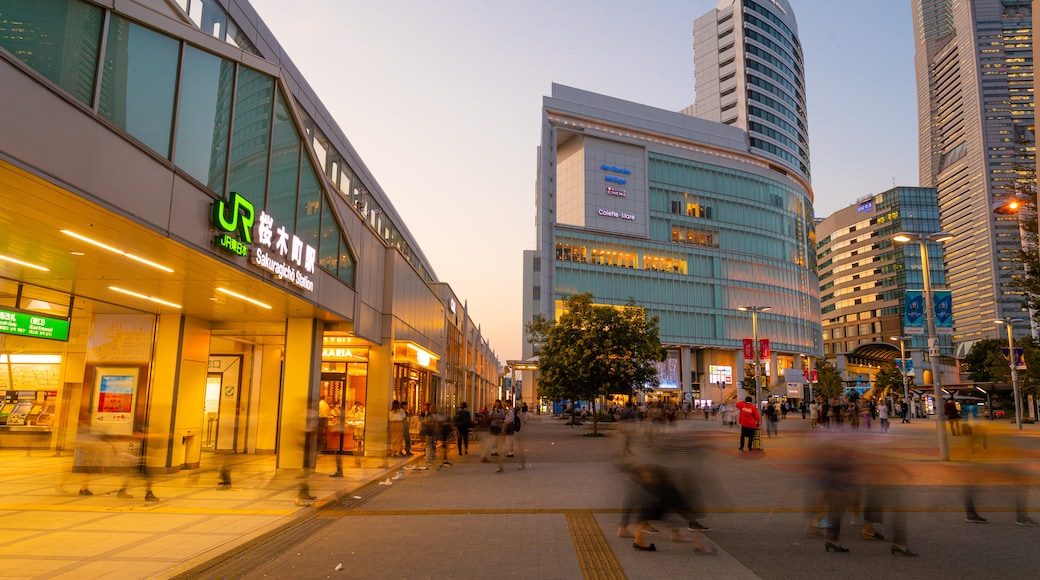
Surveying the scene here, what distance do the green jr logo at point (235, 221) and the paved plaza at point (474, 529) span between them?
4110 millimetres

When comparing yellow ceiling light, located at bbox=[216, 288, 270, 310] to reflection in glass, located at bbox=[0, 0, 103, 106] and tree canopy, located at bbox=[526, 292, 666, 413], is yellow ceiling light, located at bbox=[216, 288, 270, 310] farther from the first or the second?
tree canopy, located at bbox=[526, 292, 666, 413]

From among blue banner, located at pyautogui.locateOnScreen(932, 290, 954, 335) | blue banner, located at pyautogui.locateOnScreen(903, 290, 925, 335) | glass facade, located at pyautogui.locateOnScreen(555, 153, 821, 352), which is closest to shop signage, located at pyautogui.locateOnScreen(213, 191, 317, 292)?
blue banner, located at pyautogui.locateOnScreen(903, 290, 925, 335)

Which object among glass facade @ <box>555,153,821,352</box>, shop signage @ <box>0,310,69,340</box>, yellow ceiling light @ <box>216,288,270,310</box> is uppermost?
glass facade @ <box>555,153,821,352</box>

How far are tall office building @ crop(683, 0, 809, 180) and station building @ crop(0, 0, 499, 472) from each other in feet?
292

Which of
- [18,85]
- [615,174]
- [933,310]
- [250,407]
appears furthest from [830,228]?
[18,85]

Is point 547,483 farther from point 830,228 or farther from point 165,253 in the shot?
point 830,228

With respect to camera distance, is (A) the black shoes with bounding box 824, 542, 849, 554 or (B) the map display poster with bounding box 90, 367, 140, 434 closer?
(A) the black shoes with bounding box 824, 542, 849, 554

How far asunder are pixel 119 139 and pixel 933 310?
2336 centimetres

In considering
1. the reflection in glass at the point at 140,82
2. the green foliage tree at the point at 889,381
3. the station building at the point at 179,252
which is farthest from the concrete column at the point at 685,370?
the reflection in glass at the point at 140,82

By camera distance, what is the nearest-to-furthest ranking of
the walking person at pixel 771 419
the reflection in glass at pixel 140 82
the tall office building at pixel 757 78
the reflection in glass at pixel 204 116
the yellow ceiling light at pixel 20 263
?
1. the reflection in glass at pixel 140 82
2. the reflection in glass at pixel 204 116
3. the yellow ceiling light at pixel 20 263
4. the walking person at pixel 771 419
5. the tall office building at pixel 757 78

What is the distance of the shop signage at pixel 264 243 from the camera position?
940 centimetres

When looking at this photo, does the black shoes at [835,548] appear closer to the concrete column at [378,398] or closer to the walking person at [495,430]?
the walking person at [495,430]

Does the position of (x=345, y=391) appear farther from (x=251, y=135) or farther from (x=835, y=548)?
(x=835, y=548)

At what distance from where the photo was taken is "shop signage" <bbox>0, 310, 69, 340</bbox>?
1175 cm
